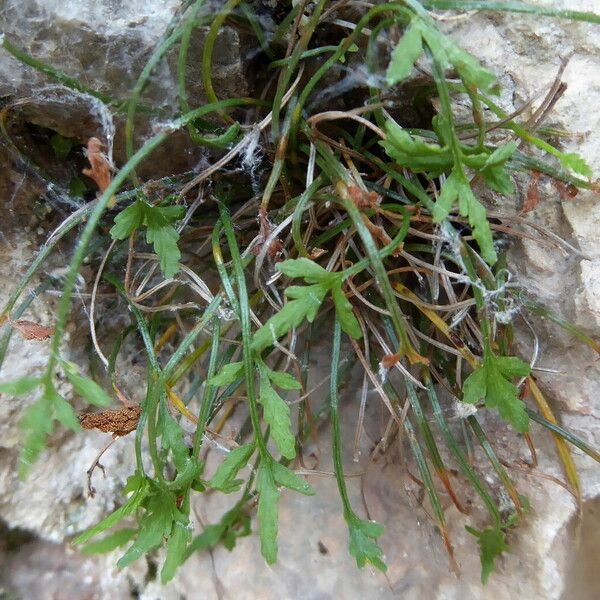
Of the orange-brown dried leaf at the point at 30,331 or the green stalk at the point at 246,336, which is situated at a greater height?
the green stalk at the point at 246,336

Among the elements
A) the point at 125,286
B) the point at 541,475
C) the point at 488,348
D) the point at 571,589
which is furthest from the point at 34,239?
the point at 571,589

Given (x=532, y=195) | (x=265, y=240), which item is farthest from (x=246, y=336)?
(x=532, y=195)

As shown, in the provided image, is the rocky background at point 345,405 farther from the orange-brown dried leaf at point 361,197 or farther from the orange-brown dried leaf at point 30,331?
the orange-brown dried leaf at point 361,197

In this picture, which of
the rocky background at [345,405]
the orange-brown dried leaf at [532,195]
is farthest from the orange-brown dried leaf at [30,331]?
the orange-brown dried leaf at [532,195]

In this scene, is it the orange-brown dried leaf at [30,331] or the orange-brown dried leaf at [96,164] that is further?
the orange-brown dried leaf at [30,331]

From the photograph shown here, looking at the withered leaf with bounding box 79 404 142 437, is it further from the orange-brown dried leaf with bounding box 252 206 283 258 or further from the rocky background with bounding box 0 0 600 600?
the orange-brown dried leaf with bounding box 252 206 283 258

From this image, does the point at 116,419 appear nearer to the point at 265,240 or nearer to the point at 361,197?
the point at 265,240

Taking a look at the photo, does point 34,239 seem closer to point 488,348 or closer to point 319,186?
point 319,186
